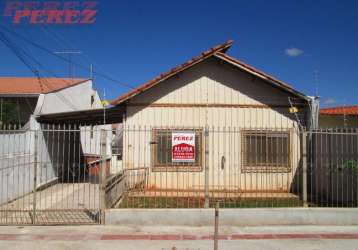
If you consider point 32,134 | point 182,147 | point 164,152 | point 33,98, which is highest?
point 33,98

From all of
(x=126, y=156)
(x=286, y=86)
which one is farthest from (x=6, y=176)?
(x=286, y=86)

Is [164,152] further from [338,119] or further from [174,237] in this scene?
[338,119]

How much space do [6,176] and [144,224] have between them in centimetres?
511

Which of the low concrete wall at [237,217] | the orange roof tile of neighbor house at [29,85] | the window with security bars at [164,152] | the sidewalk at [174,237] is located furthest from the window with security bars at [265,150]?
the orange roof tile of neighbor house at [29,85]

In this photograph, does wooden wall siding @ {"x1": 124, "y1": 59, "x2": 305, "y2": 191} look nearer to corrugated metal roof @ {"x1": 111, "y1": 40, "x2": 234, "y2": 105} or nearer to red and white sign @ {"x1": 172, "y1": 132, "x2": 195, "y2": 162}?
corrugated metal roof @ {"x1": 111, "y1": 40, "x2": 234, "y2": 105}

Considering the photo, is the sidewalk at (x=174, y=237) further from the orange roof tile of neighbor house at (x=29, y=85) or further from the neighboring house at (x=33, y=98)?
the orange roof tile of neighbor house at (x=29, y=85)

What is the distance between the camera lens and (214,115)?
13070 millimetres

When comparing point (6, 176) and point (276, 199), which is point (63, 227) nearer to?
point (6, 176)

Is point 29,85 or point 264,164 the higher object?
point 29,85

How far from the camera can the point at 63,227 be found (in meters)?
8.57

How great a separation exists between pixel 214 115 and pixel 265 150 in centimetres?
202

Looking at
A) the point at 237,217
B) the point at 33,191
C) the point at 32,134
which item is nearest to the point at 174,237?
the point at 237,217

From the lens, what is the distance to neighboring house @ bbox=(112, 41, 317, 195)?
42.2 feet

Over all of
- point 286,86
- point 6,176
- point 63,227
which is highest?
point 286,86
